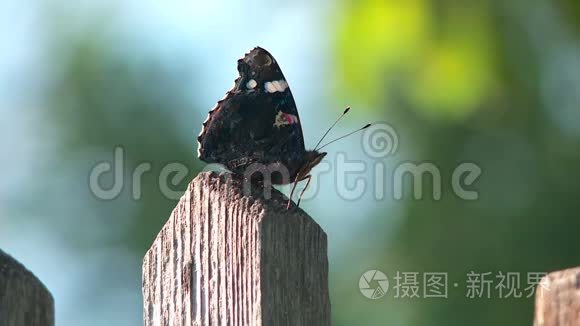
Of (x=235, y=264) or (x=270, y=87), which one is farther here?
(x=270, y=87)

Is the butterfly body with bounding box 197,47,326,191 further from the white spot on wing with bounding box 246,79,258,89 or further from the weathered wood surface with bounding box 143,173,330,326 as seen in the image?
the weathered wood surface with bounding box 143,173,330,326

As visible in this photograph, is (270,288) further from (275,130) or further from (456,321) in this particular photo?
(456,321)
